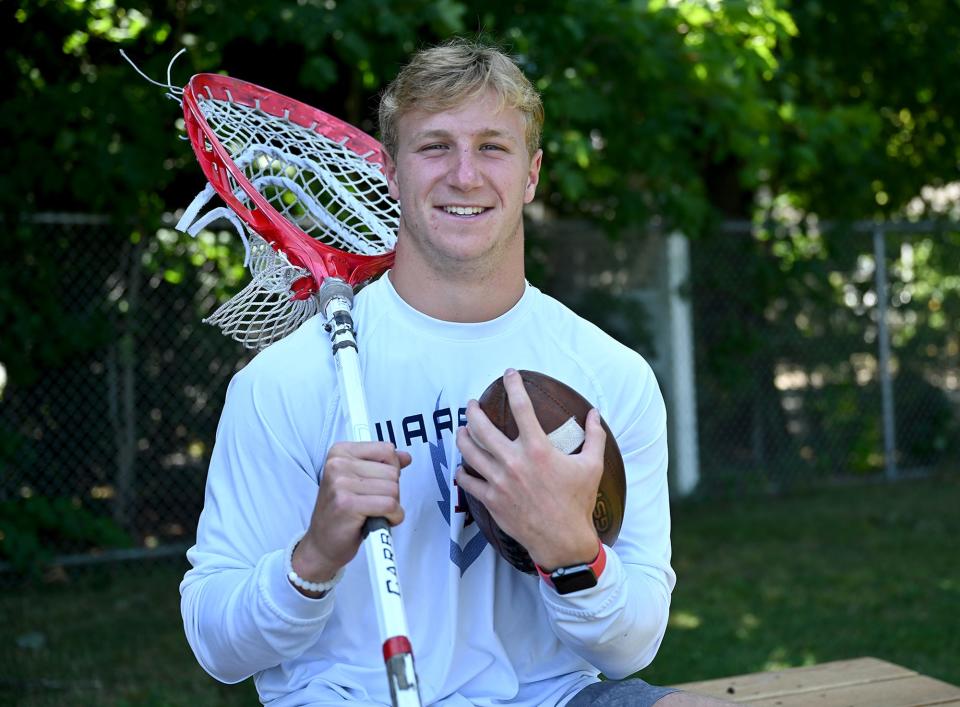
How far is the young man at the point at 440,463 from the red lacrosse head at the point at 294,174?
0.44 metres

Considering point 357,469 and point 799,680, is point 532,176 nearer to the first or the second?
point 357,469

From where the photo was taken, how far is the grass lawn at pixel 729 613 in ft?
16.6

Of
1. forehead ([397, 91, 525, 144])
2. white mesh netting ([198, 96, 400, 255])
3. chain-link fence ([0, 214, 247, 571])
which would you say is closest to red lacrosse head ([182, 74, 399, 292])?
white mesh netting ([198, 96, 400, 255])

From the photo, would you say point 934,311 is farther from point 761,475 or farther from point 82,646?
point 82,646

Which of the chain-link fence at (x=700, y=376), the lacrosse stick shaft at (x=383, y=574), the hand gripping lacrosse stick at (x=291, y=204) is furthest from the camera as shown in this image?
the chain-link fence at (x=700, y=376)

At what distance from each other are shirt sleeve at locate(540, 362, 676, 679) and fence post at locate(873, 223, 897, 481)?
7801 mm

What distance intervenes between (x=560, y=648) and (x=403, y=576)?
372mm

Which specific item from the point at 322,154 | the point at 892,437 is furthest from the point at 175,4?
the point at 892,437

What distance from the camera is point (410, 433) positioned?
2.35m

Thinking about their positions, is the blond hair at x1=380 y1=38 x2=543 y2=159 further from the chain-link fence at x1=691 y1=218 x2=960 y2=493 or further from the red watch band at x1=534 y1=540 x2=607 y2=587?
the chain-link fence at x1=691 y1=218 x2=960 y2=493

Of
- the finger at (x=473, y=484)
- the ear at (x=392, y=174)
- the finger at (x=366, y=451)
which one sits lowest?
the finger at (x=473, y=484)

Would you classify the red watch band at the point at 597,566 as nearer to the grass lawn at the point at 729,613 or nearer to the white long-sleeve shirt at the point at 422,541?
the white long-sleeve shirt at the point at 422,541

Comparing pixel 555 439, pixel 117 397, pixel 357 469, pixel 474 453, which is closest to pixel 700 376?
pixel 117 397

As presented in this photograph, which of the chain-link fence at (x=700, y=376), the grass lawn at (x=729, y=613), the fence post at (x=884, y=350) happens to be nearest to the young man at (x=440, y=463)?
the grass lawn at (x=729, y=613)
